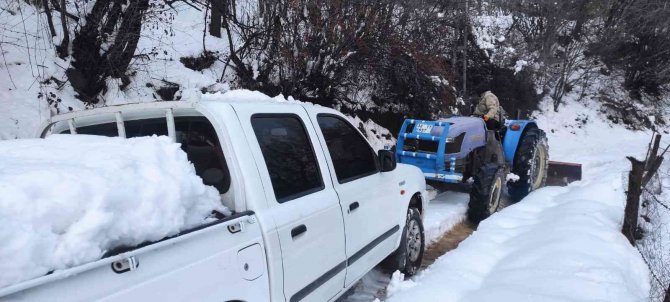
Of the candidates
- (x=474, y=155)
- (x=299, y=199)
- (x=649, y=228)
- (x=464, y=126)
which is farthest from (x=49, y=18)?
(x=649, y=228)

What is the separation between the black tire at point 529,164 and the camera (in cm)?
809

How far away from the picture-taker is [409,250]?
15.8 ft

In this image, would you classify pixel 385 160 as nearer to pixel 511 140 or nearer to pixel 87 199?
pixel 87 199

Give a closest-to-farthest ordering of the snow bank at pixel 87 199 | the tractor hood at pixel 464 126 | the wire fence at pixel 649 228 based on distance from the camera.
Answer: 1. the snow bank at pixel 87 199
2. the wire fence at pixel 649 228
3. the tractor hood at pixel 464 126

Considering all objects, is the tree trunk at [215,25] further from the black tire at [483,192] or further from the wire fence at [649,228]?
the wire fence at [649,228]

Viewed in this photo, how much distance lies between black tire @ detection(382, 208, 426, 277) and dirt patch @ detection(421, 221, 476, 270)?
1.13 feet

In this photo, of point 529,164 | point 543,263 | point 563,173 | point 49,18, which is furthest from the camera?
point 563,173

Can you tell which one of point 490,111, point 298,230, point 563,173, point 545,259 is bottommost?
point 563,173

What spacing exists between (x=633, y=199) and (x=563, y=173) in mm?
4670

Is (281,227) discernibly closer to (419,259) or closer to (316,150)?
(316,150)

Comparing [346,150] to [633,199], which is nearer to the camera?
[346,150]

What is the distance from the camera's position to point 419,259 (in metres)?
5.01

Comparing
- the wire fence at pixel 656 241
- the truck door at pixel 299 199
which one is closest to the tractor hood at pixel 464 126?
the wire fence at pixel 656 241

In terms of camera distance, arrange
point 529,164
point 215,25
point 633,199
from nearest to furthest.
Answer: point 633,199, point 529,164, point 215,25
